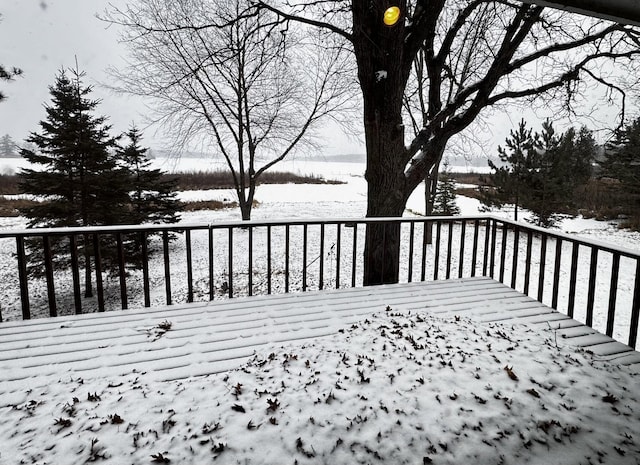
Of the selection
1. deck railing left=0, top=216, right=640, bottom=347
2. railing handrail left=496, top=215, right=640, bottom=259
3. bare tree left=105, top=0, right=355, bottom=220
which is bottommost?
deck railing left=0, top=216, right=640, bottom=347

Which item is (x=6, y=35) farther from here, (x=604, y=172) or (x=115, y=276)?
(x=604, y=172)

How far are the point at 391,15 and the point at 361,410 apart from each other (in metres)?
3.74

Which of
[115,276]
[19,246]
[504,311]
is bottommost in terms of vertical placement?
[115,276]

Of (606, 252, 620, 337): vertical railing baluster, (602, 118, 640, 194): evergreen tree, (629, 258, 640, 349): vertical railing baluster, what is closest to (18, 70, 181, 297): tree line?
(606, 252, 620, 337): vertical railing baluster

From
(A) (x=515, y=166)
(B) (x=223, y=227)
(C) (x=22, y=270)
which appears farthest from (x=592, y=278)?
(A) (x=515, y=166)

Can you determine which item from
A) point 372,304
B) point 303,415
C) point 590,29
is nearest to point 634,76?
point 590,29

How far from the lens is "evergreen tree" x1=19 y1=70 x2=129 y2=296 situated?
765 centimetres

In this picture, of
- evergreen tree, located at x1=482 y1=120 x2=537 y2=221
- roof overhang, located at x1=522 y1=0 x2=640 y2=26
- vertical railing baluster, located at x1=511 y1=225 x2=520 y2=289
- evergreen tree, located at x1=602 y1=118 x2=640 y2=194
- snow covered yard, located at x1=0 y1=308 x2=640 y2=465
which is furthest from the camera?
evergreen tree, located at x1=602 y1=118 x2=640 y2=194

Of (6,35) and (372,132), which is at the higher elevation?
(6,35)

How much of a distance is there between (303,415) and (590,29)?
6864 mm

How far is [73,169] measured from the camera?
26.0ft

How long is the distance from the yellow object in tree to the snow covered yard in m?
3.29

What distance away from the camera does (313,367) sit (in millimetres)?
2094

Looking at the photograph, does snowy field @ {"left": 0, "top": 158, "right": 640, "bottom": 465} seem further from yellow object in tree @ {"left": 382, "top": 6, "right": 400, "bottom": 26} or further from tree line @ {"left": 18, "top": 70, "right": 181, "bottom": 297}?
tree line @ {"left": 18, "top": 70, "right": 181, "bottom": 297}
